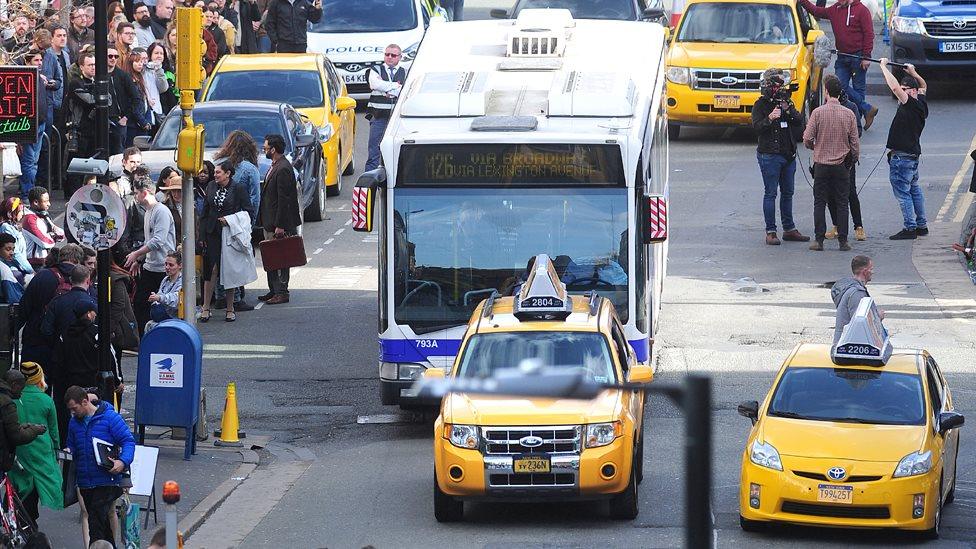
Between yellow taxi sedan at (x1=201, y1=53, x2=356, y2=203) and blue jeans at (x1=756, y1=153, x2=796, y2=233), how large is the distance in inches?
255

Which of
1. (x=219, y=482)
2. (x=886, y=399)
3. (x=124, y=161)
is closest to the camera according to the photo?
(x=886, y=399)

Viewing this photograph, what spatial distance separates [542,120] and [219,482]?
4434 mm

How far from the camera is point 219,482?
50.9 ft

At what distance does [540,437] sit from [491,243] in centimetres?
324

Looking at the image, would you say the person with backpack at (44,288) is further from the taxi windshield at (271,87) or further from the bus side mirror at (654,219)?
the taxi windshield at (271,87)

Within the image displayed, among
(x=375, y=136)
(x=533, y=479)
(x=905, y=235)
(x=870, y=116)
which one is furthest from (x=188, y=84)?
(x=870, y=116)

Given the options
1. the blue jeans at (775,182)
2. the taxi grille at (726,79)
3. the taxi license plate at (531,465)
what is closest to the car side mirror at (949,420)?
the taxi license plate at (531,465)

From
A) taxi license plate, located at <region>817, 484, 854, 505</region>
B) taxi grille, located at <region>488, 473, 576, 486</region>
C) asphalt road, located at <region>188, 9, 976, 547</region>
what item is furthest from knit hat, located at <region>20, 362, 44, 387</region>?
taxi license plate, located at <region>817, 484, 854, 505</region>

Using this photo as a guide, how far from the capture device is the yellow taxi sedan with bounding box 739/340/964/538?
42.7ft

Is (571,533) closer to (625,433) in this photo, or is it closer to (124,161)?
(625,433)

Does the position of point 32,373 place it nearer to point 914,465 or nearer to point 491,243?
point 491,243

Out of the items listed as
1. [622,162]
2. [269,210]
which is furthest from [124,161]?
[622,162]

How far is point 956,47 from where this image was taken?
105 feet

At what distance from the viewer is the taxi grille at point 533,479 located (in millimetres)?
13438
